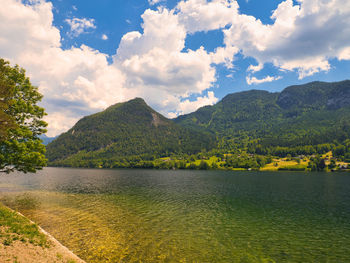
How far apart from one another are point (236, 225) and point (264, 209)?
17.8 metres

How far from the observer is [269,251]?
26.9m

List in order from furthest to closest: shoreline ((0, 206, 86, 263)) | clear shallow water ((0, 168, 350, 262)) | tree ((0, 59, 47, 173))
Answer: tree ((0, 59, 47, 173)) → clear shallow water ((0, 168, 350, 262)) → shoreline ((0, 206, 86, 263))

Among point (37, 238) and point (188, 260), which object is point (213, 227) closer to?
point (188, 260)

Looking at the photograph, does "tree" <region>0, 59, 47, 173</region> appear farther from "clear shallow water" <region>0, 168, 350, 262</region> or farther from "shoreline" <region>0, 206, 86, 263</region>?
"shoreline" <region>0, 206, 86, 263</region>

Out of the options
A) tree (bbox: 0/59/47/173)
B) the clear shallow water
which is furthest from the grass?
tree (bbox: 0/59/47/173)

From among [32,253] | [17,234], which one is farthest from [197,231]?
[17,234]

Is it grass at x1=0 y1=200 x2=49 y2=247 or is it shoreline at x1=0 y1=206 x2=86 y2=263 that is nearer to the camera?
shoreline at x1=0 y1=206 x2=86 y2=263

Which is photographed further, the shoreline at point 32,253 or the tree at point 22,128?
the tree at point 22,128

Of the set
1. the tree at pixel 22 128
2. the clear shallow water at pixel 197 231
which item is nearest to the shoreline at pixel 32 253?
the clear shallow water at pixel 197 231

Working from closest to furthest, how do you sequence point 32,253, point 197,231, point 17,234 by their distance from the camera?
point 32,253
point 17,234
point 197,231

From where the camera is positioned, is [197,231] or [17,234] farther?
[197,231]

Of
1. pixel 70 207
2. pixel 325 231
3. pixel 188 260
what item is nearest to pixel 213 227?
pixel 188 260

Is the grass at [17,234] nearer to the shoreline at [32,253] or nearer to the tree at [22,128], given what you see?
the shoreline at [32,253]

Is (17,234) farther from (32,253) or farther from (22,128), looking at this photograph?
(22,128)
